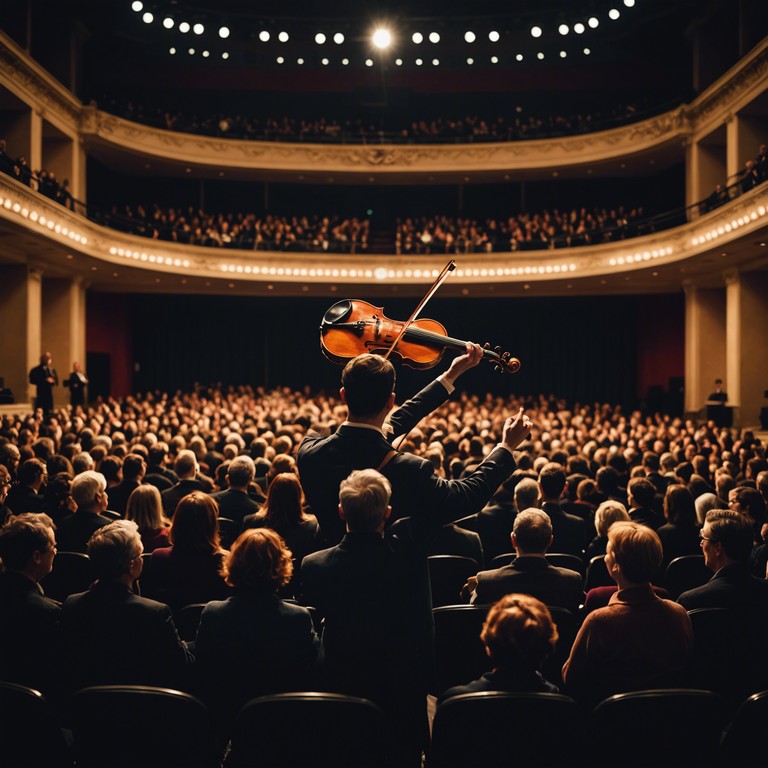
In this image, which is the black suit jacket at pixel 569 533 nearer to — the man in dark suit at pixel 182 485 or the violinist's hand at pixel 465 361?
the violinist's hand at pixel 465 361

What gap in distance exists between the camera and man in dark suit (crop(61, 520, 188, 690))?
2.82 metres

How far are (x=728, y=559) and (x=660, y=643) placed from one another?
3.31 feet

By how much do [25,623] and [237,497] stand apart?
2.68m

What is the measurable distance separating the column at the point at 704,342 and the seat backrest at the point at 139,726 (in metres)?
20.9

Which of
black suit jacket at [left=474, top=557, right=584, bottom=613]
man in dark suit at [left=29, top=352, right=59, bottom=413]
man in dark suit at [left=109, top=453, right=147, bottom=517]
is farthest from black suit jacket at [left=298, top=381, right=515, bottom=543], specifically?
man in dark suit at [left=29, top=352, right=59, bottom=413]

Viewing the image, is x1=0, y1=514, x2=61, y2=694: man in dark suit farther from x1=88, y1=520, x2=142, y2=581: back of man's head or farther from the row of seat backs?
the row of seat backs

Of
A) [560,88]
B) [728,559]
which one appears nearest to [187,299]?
[560,88]

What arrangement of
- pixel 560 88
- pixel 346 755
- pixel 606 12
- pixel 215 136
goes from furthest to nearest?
pixel 560 88, pixel 215 136, pixel 606 12, pixel 346 755

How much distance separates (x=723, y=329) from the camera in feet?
70.3

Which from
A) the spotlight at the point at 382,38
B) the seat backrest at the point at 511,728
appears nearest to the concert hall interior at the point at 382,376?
the seat backrest at the point at 511,728

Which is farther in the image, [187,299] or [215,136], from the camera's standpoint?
[187,299]

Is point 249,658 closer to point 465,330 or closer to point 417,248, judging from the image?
point 417,248

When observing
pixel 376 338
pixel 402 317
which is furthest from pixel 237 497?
pixel 402 317

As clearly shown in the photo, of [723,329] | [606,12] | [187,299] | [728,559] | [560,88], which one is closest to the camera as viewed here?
[728,559]
